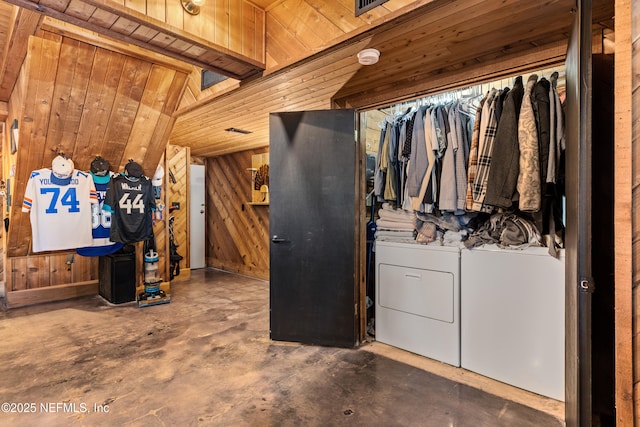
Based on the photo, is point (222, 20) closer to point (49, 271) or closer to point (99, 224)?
point (99, 224)

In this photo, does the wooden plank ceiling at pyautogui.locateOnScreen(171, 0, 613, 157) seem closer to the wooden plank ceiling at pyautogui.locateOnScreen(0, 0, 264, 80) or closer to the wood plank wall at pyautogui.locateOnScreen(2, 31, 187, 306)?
the wooden plank ceiling at pyautogui.locateOnScreen(0, 0, 264, 80)

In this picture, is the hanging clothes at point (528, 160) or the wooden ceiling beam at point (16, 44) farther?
the wooden ceiling beam at point (16, 44)

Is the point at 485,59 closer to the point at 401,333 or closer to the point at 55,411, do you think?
the point at 401,333

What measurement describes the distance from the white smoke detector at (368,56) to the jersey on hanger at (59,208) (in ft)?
11.5

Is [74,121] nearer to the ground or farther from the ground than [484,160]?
farther from the ground

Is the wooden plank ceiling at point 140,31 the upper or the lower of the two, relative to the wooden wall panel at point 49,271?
upper

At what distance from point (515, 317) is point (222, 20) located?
9.00 feet

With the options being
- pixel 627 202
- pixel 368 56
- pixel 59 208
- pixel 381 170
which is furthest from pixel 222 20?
pixel 59 208

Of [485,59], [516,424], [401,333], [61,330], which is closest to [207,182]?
[61,330]

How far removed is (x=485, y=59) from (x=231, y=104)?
2307 mm

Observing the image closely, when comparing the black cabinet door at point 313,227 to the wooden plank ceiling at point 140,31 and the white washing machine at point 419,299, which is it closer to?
the white washing machine at point 419,299

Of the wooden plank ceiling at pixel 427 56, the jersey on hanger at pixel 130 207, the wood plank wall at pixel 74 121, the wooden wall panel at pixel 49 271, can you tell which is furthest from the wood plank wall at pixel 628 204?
the wooden wall panel at pixel 49 271

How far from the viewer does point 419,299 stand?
2.61 m

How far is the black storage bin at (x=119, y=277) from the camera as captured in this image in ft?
13.0
